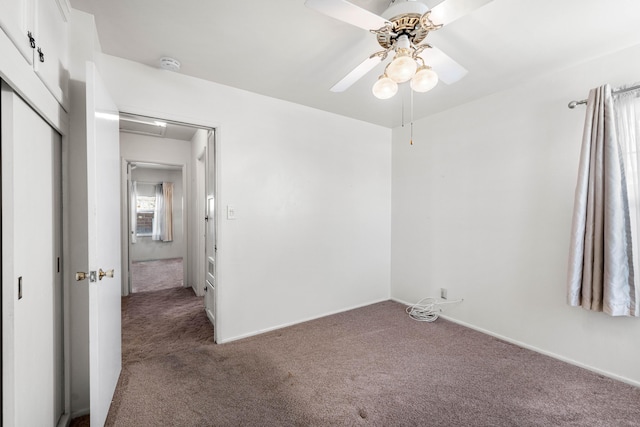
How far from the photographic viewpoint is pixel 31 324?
121cm

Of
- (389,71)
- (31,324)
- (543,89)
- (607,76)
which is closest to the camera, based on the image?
(31,324)

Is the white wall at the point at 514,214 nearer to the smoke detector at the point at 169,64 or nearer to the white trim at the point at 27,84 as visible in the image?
the smoke detector at the point at 169,64

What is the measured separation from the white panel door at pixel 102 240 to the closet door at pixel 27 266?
195 mm

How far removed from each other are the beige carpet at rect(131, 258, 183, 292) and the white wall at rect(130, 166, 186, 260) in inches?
7.9

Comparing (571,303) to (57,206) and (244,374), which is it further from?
(57,206)

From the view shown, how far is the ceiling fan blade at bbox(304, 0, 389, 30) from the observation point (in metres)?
1.17

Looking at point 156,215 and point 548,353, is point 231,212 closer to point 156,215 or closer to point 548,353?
point 548,353

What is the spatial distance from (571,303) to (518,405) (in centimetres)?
92

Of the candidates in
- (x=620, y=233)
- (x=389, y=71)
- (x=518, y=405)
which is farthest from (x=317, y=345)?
(x=620, y=233)

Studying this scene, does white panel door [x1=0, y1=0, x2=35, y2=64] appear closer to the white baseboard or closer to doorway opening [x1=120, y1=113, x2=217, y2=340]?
doorway opening [x1=120, y1=113, x2=217, y2=340]

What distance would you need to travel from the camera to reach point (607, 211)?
1943 millimetres

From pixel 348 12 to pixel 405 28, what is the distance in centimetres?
41

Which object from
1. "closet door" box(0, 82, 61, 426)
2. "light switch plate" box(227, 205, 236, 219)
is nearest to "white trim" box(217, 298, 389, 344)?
"light switch plate" box(227, 205, 236, 219)

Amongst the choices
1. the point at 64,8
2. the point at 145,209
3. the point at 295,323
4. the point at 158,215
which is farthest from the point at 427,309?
the point at 145,209
